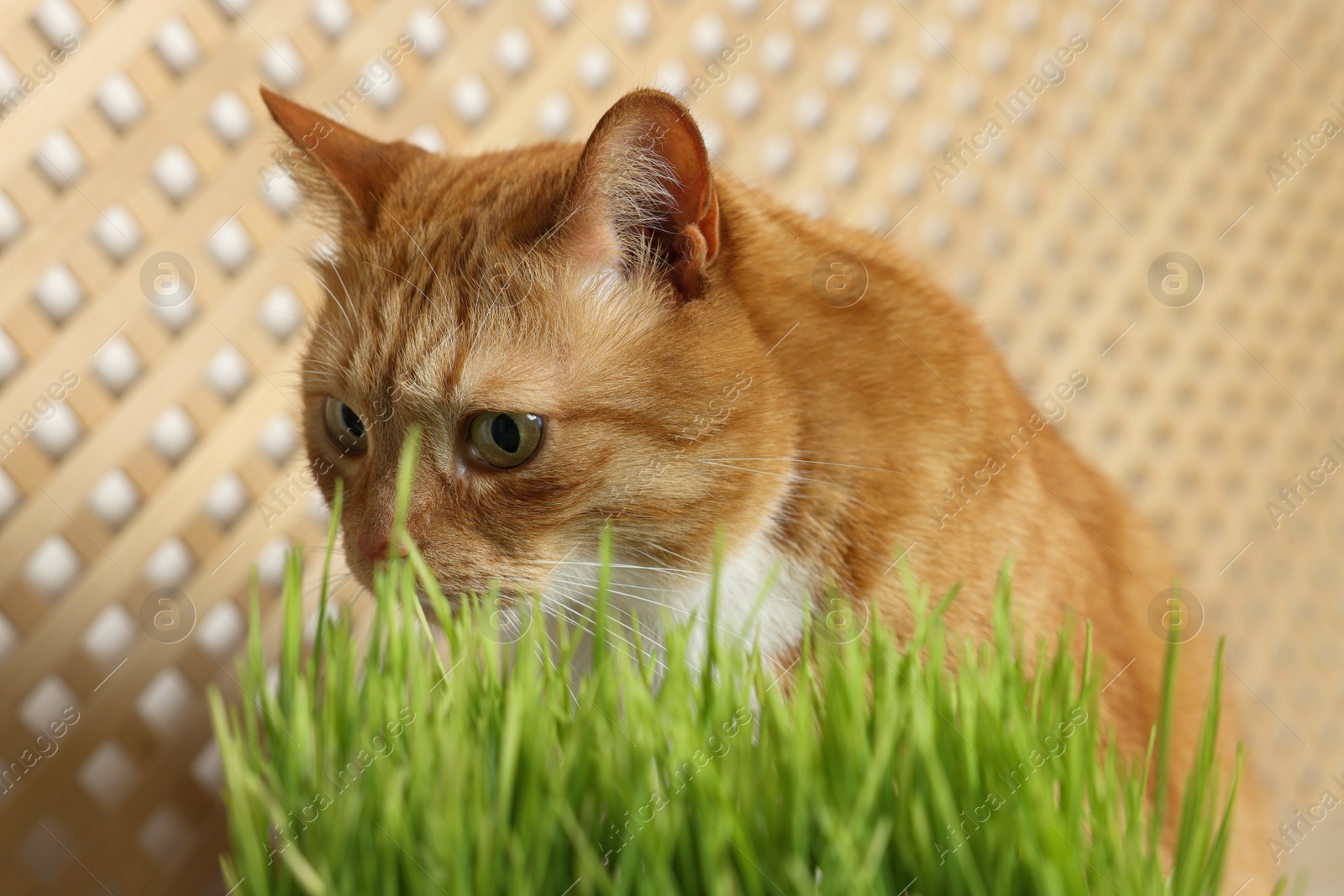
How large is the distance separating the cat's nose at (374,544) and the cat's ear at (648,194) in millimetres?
269

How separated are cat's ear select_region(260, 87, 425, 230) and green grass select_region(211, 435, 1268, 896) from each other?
38 cm

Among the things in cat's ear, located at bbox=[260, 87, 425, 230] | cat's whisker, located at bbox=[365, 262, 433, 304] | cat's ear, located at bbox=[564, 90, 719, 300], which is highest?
cat's ear, located at bbox=[260, 87, 425, 230]

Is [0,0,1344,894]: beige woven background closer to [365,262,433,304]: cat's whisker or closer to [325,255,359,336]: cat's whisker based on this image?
[325,255,359,336]: cat's whisker

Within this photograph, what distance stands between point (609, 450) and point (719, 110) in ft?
2.85

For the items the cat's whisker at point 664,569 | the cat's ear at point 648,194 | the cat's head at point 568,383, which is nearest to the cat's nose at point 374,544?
the cat's head at point 568,383

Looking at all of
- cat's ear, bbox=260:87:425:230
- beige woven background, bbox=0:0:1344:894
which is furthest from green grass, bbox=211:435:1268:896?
beige woven background, bbox=0:0:1344:894

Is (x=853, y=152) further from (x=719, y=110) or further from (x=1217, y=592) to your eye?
(x=1217, y=592)

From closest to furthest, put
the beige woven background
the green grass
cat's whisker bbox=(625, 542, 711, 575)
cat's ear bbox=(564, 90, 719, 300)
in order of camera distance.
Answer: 1. the green grass
2. cat's ear bbox=(564, 90, 719, 300)
3. cat's whisker bbox=(625, 542, 711, 575)
4. the beige woven background

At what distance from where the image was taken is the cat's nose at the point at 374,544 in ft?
2.49

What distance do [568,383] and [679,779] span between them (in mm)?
325

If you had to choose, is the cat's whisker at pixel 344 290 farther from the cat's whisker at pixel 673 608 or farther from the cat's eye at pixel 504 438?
the cat's whisker at pixel 673 608

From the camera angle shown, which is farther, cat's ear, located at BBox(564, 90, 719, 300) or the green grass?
cat's ear, located at BBox(564, 90, 719, 300)

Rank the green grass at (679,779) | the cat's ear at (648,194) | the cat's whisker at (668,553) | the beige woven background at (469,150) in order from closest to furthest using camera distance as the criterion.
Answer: the green grass at (679,779) → the cat's ear at (648,194) → the cat's whisker at (668,553) → the beige woven background at (469,150)

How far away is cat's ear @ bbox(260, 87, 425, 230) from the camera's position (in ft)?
2.79
